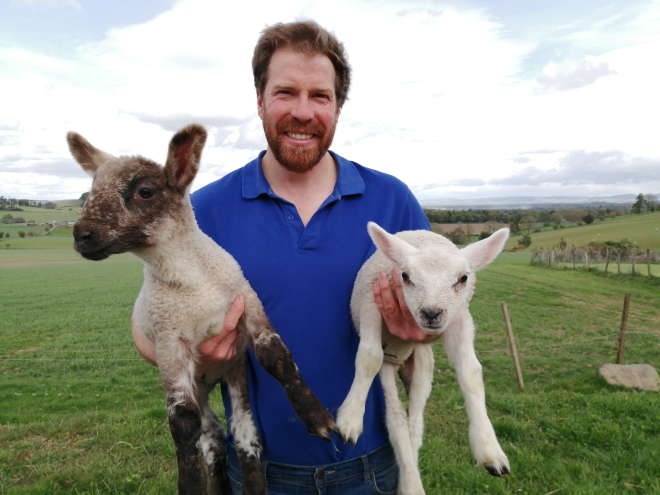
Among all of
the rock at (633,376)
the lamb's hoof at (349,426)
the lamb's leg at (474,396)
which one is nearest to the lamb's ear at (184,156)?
the lamb's hoof at (349,426)

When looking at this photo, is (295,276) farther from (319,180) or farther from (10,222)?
(10,222)

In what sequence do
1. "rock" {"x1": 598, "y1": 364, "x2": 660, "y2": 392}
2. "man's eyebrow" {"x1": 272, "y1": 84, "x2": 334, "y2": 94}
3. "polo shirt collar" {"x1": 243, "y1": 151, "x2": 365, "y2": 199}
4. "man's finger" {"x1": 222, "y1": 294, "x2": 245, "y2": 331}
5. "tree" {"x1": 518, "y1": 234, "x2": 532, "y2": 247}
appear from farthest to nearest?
"tree" {"x1": 518, "y1": 234, "x2": 532, "y2": 247}
"rock" {"x1": 598, "y1": 364, "x2": 660, "y2": 392}
"polo shirt collar" {"x1": 243, "y1": 151, "x2": 365, "y2": 199}
"man's eyebrow" {"x1": 272, "y1": 84, "x2": 334, "y2": 94}
"man's finger" {"x1": 222, "y1": 294, "x2": 245, "y2": 331}

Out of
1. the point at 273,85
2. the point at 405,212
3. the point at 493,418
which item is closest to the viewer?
the point at 273,85

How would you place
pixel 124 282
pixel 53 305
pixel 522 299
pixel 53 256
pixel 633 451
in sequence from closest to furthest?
1. pixel 633 451
2. pixel 522 299
3. pixel 53 305
4. pixel 124 282
5. pixel 53 256

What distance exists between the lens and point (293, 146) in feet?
9.11

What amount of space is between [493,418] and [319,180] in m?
6.24

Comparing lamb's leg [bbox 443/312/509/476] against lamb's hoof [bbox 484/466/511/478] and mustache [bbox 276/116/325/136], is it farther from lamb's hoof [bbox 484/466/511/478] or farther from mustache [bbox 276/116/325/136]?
mustache [bbox 276/116/325/136]

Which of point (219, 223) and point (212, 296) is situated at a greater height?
point (219, 223)

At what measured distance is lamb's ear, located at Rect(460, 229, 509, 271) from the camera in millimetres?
3008

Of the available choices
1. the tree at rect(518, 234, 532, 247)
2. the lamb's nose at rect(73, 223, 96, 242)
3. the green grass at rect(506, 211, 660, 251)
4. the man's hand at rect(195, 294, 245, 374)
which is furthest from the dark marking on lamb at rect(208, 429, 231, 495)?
the tree at rect(518, 234, 532, 247)

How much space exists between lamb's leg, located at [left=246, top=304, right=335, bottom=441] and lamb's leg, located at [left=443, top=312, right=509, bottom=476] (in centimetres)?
86

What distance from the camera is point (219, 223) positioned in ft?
9.75

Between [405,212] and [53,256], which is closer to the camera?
[405,212]

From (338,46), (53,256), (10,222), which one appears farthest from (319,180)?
(10,222)
